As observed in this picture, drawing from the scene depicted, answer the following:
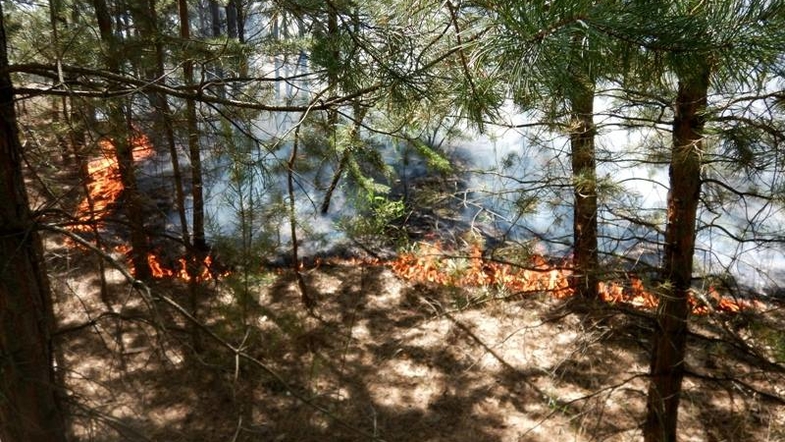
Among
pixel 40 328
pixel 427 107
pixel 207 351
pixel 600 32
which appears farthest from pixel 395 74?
pixel 207 351

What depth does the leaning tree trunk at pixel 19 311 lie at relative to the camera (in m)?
2.45

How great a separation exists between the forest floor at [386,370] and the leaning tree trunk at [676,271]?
90cm

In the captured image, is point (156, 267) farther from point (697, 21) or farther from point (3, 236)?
point (697, 21)

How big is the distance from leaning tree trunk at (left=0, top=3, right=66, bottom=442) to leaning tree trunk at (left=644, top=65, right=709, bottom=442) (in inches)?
125

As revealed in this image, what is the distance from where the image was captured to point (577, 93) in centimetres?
165

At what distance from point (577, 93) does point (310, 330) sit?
5.06 metres

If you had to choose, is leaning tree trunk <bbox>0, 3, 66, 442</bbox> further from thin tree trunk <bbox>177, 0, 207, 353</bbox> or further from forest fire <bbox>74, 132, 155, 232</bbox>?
thin tree trunk <bbox>177, 0, 207, 353</bbox>

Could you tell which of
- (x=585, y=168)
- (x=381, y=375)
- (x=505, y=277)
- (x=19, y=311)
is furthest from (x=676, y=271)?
(x=19, y=311)

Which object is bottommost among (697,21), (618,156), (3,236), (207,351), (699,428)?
(699,428)

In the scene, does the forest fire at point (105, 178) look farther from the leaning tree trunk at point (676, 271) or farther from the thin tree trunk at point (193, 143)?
the leaning tree trunk at point (676, 271)

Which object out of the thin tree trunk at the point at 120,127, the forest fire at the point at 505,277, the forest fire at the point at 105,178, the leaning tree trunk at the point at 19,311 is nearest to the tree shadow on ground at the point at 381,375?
the forest fire at the point at 505,277

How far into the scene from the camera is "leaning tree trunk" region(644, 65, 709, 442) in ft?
9.55

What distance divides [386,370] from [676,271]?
337 centimetres

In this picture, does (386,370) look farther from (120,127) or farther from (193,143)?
(120,127)
